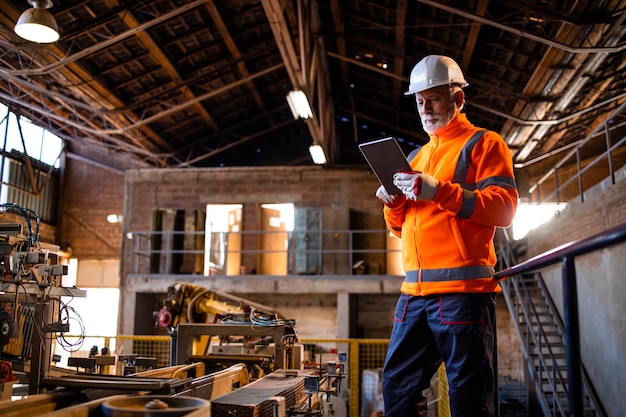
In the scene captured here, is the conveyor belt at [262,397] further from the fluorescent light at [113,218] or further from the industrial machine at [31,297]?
the fluorescent light at [113,218]

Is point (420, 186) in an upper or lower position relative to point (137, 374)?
upper

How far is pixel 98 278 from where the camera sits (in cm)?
2186

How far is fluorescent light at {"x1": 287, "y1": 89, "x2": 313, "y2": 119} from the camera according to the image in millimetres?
11500

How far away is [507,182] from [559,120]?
1170 cm

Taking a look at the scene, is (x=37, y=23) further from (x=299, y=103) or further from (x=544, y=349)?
(x=544, y=349)

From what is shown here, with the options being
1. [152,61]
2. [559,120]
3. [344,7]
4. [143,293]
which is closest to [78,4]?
[152,61]

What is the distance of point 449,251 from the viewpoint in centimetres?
282

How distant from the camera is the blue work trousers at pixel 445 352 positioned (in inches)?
105

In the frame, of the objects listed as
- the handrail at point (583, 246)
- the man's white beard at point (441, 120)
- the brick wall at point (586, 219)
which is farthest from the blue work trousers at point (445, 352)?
the brick wall at point (586, 219)

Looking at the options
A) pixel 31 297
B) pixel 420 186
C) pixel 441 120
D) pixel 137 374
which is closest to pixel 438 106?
pixel 441 120

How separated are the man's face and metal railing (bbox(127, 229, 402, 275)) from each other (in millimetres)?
13404

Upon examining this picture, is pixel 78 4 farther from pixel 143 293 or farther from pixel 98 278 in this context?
pixel 98 278

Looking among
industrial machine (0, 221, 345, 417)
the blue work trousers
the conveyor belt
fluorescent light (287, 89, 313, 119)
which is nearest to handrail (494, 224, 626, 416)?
the blue work trousers

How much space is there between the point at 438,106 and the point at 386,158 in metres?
0.46
